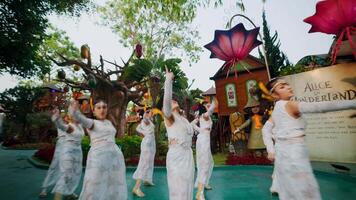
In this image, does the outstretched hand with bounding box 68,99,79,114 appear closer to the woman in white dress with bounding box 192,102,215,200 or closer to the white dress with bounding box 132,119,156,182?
the woman in white dress with bounding box 192,102,215,200

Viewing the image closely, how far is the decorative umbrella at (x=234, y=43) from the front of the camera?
639 cm

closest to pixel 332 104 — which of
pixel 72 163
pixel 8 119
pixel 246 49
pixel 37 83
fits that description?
pixel 246 49

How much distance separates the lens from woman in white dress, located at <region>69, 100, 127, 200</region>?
12.3 feet

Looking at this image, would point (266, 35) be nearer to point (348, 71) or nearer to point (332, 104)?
point (348, 71)

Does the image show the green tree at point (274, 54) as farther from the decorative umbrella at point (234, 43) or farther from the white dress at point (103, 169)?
the white dress at point (103, 169)

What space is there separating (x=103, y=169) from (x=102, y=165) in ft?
0.20

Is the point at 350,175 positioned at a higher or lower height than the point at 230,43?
lower

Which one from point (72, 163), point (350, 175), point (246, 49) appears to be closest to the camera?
point (72, 163)

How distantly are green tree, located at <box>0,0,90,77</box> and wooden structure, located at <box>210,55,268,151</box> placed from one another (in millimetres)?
8348

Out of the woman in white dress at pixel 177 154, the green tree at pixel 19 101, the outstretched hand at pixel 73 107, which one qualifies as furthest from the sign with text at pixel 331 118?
the green tree at pixel 19 101

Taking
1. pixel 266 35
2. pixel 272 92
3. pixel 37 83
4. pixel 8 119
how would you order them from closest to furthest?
pixel 272 92
pixel 266 35
pixel 8 119
pixel 37 83

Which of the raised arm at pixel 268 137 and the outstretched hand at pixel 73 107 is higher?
the outstretched hand at pixel 73 107

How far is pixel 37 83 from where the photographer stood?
122 feet

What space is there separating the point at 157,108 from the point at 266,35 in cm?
1545
